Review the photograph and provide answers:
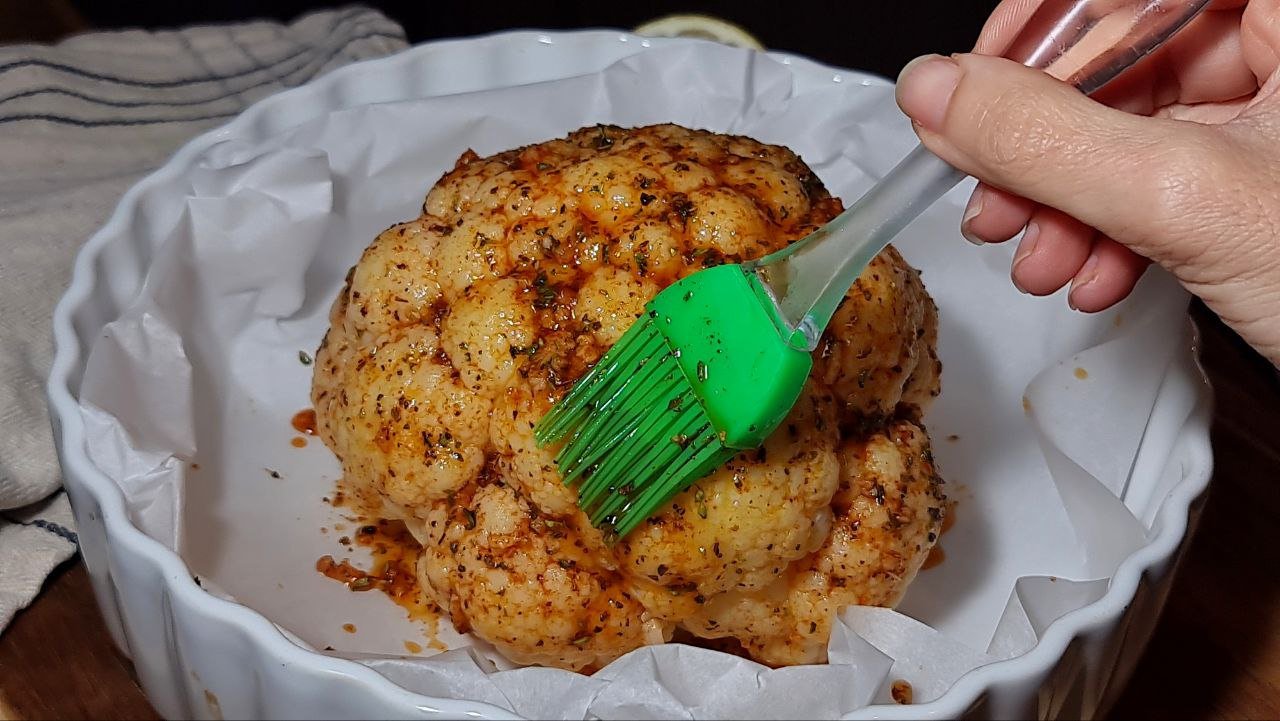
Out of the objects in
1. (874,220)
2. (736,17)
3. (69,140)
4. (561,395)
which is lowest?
(736,17)

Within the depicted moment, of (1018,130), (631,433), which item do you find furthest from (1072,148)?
(631,433)

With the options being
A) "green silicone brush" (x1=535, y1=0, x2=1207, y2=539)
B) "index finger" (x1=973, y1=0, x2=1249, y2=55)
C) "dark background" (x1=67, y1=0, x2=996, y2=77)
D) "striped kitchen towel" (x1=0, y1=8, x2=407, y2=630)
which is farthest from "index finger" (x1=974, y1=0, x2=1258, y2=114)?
"dark background" (x1=67, y1=0, x2=996, y2=77)

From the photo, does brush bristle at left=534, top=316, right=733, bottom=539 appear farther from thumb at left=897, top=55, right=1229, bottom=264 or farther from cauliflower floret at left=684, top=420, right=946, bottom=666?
thumb at left=897, top=55, right=1229, bottom=264

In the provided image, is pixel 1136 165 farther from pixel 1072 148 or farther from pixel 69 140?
pixel 69 140

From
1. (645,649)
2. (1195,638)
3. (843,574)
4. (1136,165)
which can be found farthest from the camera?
(1195,638)

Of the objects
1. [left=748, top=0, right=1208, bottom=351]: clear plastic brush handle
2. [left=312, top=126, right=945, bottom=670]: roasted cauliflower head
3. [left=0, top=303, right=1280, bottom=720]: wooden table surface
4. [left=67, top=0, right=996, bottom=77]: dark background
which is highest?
[left=748, top=0, right=1208, bottom=351]: clear plastic brush handle

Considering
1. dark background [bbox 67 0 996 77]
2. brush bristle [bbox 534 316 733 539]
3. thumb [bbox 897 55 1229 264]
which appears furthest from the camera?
dark background [bbox 67 0 996 77]

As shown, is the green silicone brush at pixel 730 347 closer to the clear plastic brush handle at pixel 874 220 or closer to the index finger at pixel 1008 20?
the clear plastic brush handle at pixel 874 220

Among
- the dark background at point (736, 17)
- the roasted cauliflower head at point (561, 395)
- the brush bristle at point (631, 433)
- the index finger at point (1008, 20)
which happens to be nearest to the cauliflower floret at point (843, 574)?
the roasted cauliflower head at point (561, 395)
